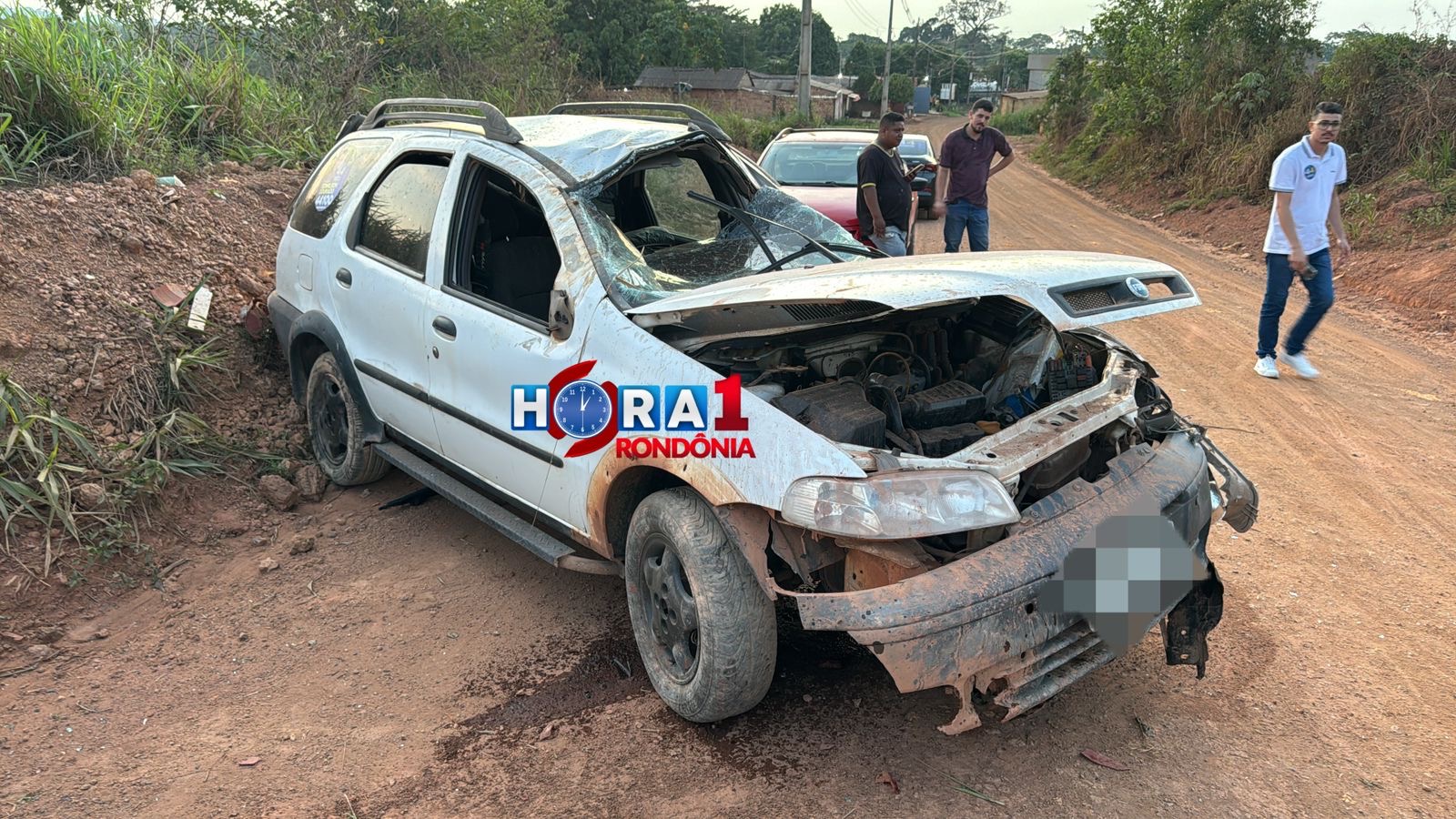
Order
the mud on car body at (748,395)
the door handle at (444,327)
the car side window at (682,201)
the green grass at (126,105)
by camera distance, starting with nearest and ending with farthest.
Result: the mud on car body at (748,395) → the door handle at (444,327) → the car side window at (682,201) → the green grass at (126,105)

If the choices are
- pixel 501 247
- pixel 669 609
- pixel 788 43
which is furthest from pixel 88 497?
pixel 788 43

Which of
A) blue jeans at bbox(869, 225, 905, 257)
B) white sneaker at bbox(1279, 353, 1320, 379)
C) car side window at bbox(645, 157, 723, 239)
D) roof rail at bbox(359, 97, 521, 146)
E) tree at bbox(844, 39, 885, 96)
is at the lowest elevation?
white sneaker at bbox(1279, 353, 1320, 379)

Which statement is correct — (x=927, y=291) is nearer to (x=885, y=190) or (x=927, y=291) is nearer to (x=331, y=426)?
(x=331, y=426)

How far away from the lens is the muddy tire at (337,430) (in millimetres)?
4535

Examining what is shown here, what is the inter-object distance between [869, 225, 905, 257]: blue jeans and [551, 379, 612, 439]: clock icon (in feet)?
15.0

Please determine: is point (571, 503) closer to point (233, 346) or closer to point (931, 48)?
point (233, 346)

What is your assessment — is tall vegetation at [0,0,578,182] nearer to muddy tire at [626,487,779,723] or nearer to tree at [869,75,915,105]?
muddy tire at [626,487,779,723]

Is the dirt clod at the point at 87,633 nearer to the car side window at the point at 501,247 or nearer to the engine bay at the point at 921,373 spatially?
the car side window at the point at 501,247

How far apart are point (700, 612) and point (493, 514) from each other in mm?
1246

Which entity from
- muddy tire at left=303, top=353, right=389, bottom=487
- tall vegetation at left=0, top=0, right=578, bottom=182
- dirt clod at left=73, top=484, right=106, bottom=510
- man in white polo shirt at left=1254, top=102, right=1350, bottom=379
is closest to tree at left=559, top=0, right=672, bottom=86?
tall vegetation at left=0, top=0, right=578, bottom=182

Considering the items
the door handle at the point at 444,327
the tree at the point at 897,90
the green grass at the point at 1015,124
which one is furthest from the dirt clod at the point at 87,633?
the tree at the point at 897,90

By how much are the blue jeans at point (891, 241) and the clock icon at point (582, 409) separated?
15.0ft

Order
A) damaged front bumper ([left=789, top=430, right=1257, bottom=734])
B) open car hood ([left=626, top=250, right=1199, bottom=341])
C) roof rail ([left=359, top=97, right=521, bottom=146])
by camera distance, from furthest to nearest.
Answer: roof rail ([left=359, top=97, right=521, bottom=146]) → open car hood ([left=626, top=250, right=1199, bottom=341]) → damaged front bumper ([left=789, top=430, right=1257, bottom=734])

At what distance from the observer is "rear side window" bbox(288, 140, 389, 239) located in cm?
446
